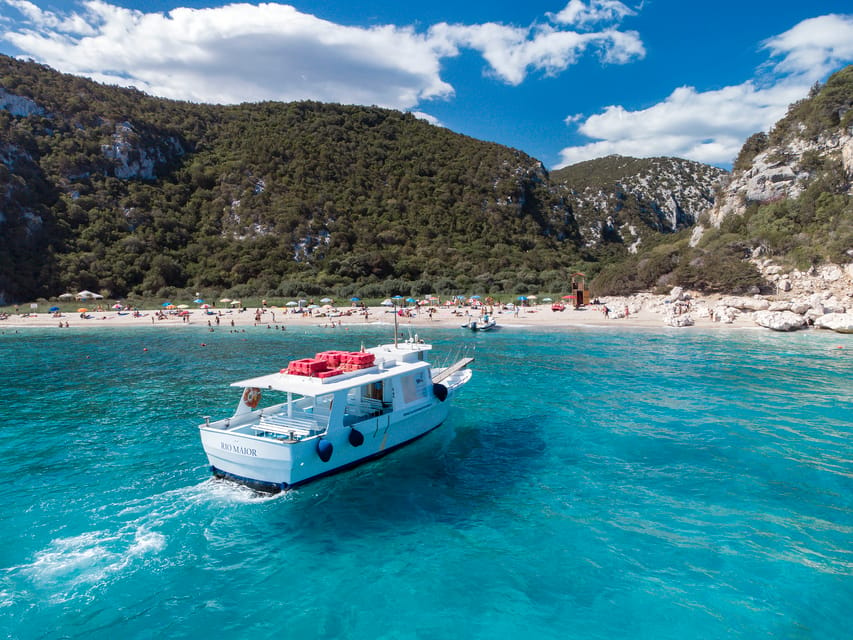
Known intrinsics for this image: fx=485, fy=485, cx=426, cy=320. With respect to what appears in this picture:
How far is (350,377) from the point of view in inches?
587

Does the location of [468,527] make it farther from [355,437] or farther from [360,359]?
[360,359]

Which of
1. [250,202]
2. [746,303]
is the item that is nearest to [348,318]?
[746,303]

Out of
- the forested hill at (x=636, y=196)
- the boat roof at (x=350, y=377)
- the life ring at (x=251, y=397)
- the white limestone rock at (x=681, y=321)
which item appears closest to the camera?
the boat roof at (x=350, y=377)

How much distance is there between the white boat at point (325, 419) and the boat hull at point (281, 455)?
0.08 ft

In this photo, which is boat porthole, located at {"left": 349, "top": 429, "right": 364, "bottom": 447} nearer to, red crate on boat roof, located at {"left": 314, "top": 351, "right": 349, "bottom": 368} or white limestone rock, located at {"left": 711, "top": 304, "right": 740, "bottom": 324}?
red crate on boat roof, located at {"left": 314, "top": 351, "right": 349, "bottom": 368}

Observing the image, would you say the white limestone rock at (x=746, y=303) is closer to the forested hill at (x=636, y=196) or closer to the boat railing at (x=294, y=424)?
the boat railing at (x=294, y=424)

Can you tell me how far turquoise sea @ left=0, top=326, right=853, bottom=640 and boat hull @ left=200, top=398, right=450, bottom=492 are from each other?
61 centimetres

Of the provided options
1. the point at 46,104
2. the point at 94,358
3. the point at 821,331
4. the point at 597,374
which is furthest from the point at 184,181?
the point at 821,331

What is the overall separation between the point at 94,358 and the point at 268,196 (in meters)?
77.0

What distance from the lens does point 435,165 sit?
427ft

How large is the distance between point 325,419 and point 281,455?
2.41m

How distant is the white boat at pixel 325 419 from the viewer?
12680mm

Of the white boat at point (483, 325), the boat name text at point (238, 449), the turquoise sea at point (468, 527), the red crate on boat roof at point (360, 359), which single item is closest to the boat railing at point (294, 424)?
the boat name text at point (238, 449)

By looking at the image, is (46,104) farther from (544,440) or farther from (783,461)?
(783,461)
